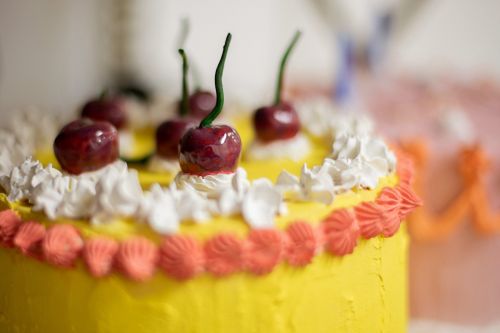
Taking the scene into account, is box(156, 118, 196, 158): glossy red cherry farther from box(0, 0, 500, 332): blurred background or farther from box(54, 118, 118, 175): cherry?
box(0, 0, 500, 332): blurred background

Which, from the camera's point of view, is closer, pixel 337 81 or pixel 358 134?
pixel 358 134

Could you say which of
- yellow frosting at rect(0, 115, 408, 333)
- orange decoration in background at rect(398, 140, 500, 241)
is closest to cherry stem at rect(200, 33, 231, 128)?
yellow frosting at rect(0, 115, 408, 333)

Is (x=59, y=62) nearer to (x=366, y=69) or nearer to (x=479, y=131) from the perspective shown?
(x=366, y=69)

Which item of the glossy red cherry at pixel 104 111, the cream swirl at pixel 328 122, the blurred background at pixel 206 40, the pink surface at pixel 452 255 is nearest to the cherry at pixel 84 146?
the glossy red cherry at pixel 104 111

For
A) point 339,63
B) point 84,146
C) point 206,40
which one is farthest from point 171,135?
point 206,40

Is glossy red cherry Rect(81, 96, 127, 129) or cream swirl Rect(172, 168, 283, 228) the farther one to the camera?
glossy red cherry Rect(81, 96, 127, 129)

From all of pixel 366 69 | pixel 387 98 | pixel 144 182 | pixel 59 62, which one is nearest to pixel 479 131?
pixel 387 98
